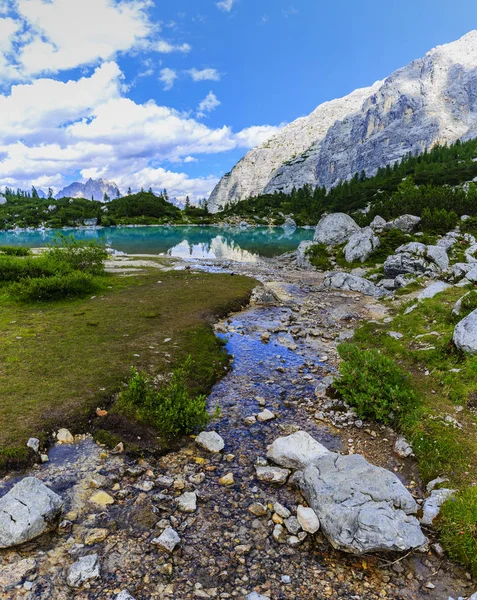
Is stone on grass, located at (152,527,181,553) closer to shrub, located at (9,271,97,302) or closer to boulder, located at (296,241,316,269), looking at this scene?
shrub, located at (9,271,97,302)

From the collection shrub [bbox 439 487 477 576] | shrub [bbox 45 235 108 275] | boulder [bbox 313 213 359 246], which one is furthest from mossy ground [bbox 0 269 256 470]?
boulder [bbox 313 213 359 246]

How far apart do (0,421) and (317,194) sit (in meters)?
182

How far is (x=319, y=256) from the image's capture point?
4784cm

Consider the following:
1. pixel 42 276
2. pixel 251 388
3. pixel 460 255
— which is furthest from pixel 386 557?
pixel 460 255

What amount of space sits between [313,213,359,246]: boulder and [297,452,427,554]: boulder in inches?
1888

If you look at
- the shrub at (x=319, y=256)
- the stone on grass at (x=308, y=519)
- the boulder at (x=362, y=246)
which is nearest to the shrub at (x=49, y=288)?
the stone on grass at (x=308, y=519)

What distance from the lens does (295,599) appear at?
18.5ft

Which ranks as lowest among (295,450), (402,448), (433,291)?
(402,448)

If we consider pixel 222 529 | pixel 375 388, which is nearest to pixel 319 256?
pixel 375 388

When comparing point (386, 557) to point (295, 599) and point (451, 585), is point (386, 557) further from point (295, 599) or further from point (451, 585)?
point (295, 599)

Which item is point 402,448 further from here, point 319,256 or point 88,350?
point 319,256

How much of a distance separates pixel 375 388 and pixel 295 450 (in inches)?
149

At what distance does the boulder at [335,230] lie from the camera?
5359cm

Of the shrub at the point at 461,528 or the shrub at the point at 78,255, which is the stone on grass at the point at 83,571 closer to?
the shrub at the point at 461,528
